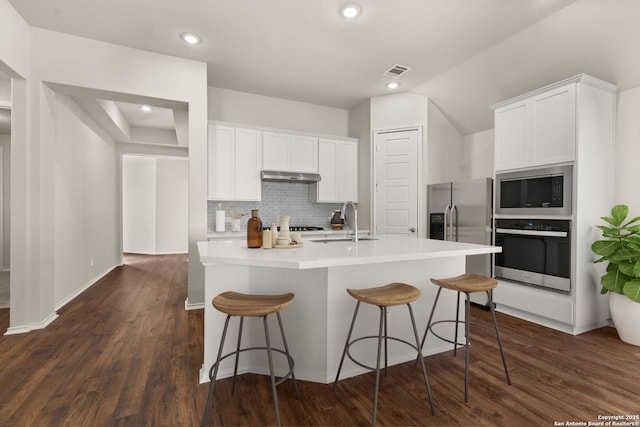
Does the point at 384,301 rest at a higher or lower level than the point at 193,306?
higher

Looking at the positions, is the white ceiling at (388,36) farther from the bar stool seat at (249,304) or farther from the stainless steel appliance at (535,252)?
the bar stool seat at (249,304)

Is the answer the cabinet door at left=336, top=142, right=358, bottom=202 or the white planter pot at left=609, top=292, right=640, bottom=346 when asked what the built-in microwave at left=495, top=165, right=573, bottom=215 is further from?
the cabinet door at left=336, top=142, right=358, bottom=202

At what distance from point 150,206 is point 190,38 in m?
6.27

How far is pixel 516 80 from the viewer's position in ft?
12.1

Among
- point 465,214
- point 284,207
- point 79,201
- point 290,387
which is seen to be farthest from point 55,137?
point 465,214

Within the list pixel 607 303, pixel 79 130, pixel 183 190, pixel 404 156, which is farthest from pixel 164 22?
pixel 183 190

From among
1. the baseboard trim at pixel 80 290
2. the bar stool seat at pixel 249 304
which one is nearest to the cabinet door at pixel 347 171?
the bar stool seat at pixel 249 304

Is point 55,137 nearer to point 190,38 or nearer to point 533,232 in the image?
point 190,38

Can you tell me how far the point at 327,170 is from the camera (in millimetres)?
4918

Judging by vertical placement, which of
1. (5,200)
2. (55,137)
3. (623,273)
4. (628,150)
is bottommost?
(623,273)

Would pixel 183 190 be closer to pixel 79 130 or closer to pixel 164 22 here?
pixel 79 130

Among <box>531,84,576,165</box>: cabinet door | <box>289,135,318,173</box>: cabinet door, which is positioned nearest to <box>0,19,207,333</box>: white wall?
<box>289,135,318,173</box>: cabinet door

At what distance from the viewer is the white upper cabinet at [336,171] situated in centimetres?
487

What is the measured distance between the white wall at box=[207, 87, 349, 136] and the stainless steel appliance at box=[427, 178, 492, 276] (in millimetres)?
2051
